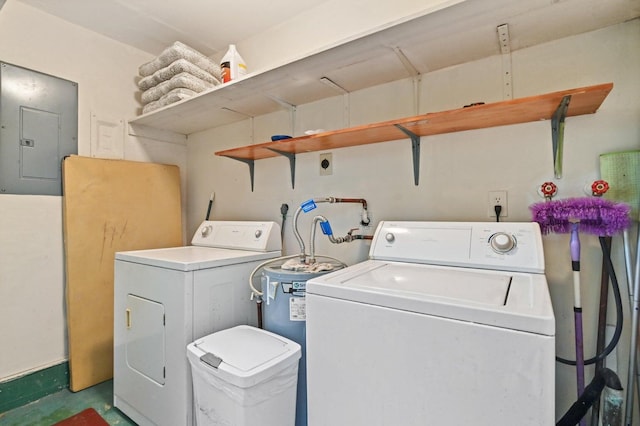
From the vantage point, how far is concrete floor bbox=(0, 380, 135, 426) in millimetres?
1804

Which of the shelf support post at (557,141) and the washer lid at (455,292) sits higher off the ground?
the shelf support post at (557,141)

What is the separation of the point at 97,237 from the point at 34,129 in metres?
0.78

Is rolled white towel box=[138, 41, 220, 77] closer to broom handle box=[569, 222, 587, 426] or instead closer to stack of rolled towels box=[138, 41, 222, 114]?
stack of rolled towels box=[138, 41, 222, 114]

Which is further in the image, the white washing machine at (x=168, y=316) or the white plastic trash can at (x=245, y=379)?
the white washing machine at (x=168, y=316)

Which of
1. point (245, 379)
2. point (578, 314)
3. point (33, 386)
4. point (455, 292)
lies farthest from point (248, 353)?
point (33, 386)

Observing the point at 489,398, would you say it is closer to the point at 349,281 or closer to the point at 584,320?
the point at 349,281

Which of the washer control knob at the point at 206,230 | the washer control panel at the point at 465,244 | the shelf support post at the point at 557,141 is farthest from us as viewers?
the washer control knob at the point at 206,230

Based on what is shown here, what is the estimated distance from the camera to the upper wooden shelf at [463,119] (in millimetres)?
1152

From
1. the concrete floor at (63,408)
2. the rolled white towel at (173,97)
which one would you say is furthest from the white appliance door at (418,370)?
the rolled white towel at (173,97)

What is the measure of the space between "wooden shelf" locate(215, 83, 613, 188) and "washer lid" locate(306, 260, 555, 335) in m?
0.64

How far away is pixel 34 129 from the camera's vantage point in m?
2.02

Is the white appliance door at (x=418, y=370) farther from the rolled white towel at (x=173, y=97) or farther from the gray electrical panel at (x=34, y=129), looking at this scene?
the gray electrical panel at (x=34, y=129)

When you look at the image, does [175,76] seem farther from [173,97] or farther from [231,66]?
[231,66]

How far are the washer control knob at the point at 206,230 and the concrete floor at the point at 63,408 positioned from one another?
1185 millimetres
